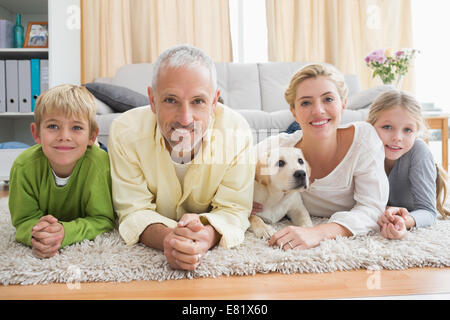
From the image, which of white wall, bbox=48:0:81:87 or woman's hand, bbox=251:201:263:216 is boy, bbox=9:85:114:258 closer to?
woman's hand, bbox=251:201:263:216

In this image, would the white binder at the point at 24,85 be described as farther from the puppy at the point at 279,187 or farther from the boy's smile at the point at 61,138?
the puppy at the point at 279,187

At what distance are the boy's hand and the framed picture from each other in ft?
6.80

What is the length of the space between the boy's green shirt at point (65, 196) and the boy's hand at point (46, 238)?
55 millimetres

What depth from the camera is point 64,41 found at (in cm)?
258

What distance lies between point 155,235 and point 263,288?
0.31 metres

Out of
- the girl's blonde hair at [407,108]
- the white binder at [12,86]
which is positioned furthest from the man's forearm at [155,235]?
the white binder at [12,86]

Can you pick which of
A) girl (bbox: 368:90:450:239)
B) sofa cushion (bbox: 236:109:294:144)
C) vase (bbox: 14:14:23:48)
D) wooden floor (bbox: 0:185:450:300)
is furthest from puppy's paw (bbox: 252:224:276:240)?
vase (bbox: 14:14:23:48)

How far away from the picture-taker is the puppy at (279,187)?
1.05 m

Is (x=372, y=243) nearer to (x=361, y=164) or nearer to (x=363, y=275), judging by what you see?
(x=363, y=275)

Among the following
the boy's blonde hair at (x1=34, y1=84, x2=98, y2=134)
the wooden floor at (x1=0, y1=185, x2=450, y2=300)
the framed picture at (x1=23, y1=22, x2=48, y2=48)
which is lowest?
the wooden floor at (x1=0, y1=185, x2=450, y2=300)

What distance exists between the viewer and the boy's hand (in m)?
Result: 0.83

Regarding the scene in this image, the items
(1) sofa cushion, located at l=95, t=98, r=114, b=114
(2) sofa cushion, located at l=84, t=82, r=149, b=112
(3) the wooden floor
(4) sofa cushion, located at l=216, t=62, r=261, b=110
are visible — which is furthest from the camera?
(4) sofa cushion, located at l=216, t=62, r=261, b=110

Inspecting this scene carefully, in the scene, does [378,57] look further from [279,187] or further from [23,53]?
[23,53]

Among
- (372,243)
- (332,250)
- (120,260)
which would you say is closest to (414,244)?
(372,243)
